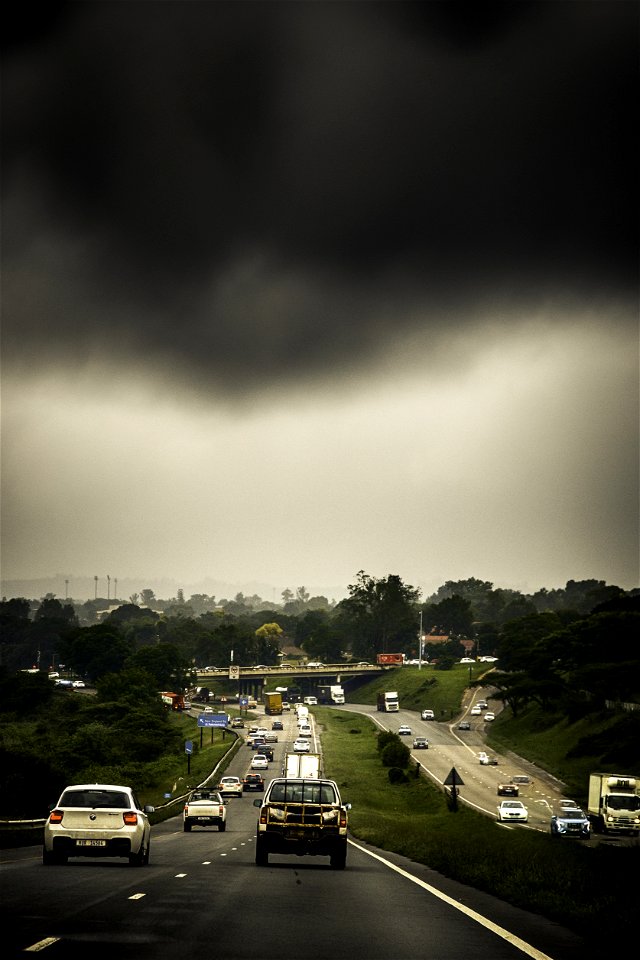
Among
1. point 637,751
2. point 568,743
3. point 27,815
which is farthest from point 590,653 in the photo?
point 27,815

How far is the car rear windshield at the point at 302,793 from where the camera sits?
2816cm

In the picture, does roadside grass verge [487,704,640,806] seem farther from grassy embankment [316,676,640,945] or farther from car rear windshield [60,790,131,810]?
car rear windshield [60,790,131,810]

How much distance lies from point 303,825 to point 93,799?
17.5ft

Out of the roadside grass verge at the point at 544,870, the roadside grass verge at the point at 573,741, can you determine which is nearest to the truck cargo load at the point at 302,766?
the roadside grass verge at the point at 573,741

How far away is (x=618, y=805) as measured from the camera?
71125 millimetres

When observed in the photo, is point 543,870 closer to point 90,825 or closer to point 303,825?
point 303,825

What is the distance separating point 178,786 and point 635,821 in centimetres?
5337

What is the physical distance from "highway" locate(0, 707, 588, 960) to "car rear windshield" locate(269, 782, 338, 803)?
175 centimetres

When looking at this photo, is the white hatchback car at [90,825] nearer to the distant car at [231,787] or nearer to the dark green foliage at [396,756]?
the distant car at [231,787]

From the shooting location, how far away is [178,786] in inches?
4405

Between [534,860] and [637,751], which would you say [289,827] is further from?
[637,751]

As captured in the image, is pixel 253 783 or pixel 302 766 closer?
pixel 302 766

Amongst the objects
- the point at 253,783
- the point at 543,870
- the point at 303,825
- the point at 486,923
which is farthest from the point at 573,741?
the point at 486,923

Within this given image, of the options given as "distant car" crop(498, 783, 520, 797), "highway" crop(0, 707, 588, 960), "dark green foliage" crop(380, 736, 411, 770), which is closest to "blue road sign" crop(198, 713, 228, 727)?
"dark green foliage" crop(380, 736, 411, 770)
